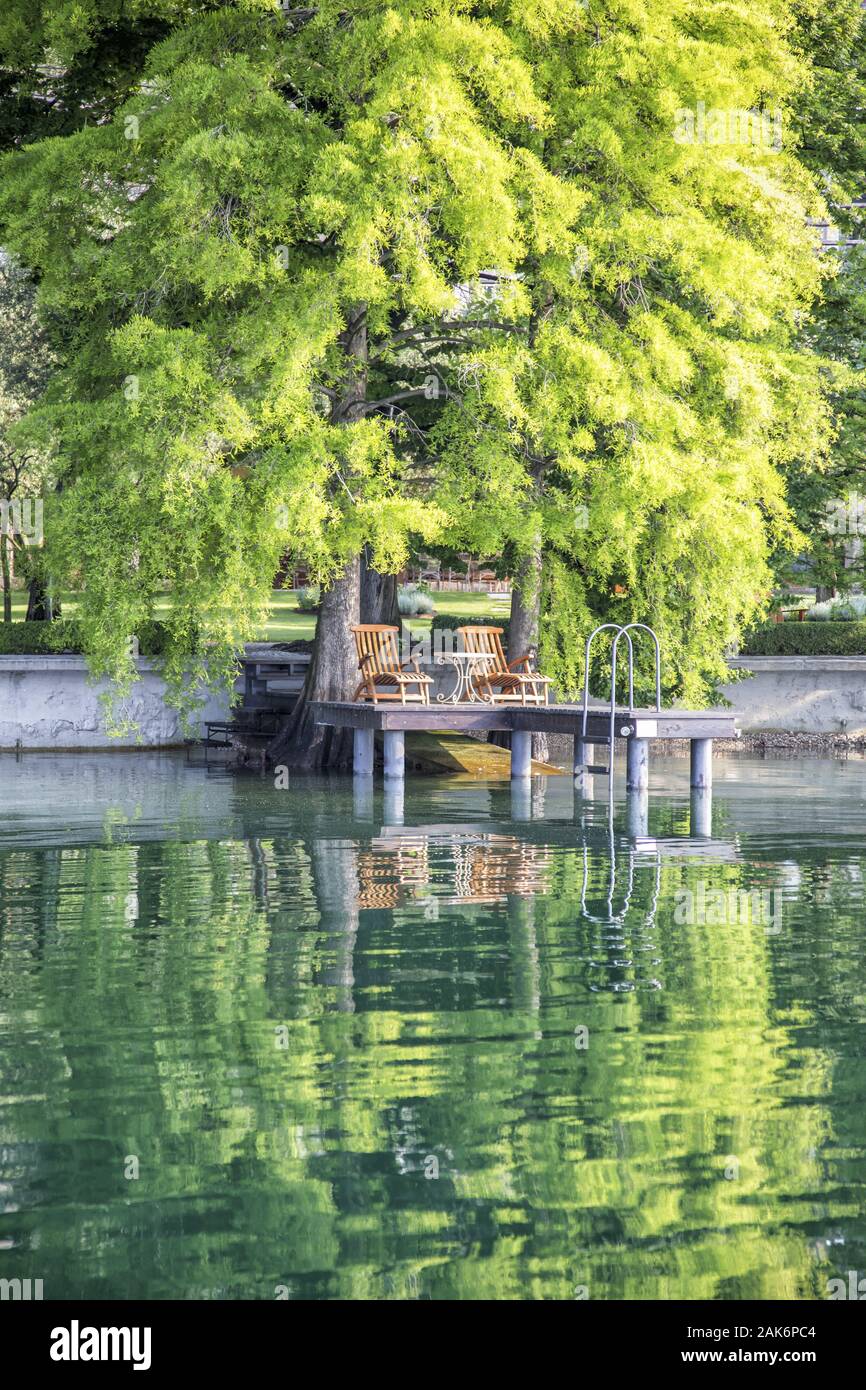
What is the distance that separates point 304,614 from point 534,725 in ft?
83.4

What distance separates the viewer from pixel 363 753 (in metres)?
26.1

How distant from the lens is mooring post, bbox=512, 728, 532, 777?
26.1 meters

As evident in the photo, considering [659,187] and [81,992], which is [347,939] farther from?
[659,187]

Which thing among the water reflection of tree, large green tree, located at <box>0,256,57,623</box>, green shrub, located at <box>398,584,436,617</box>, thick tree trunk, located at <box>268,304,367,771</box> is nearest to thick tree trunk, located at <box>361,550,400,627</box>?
thick tree trunk, located at <box>268,304,367,771</box>

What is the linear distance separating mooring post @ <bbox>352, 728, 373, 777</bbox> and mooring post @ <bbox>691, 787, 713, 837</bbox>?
4.69 meters

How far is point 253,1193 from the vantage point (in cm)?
743

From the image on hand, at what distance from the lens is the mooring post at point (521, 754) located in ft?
85.7

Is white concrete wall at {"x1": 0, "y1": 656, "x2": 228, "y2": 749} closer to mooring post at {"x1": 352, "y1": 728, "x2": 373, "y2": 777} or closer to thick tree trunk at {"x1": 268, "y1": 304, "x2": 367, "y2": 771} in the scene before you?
thick tree trunk at {"x1": 268, "y1": 304, "x2": 367, "y2": 771}

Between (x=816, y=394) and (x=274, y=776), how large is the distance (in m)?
9.76

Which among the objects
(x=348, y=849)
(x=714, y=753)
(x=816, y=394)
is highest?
(x=816, y=394)

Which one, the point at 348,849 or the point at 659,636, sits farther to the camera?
the point at 659,636
